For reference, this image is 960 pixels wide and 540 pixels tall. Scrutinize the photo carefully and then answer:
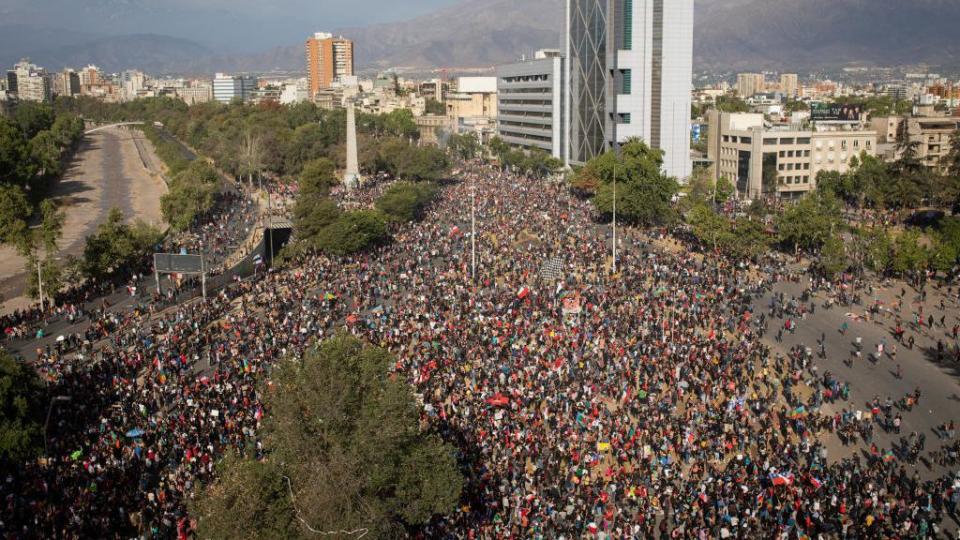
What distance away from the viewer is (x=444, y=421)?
23828 millimetres

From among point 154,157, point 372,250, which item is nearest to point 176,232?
point 372,250

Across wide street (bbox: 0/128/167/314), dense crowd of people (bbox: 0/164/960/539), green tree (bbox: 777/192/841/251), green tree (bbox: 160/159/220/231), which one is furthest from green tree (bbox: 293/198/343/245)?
green tree (bbox: 777/192/841/251)

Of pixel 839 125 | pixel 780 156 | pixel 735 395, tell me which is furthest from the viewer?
pixel 839 125

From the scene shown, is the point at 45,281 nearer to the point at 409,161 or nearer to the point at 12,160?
the point at 12,160

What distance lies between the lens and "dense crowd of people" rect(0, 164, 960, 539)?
19.6 meters

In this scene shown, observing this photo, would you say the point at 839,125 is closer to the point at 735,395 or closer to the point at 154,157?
the point at 735,395

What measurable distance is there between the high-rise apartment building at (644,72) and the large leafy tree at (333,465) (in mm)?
63139

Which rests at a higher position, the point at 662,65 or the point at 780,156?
the point at 662,65

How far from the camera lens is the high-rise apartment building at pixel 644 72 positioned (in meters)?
74.8

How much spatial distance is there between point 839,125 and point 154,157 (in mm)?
86508

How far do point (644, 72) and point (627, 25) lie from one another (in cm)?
419

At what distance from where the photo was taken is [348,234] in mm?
45469

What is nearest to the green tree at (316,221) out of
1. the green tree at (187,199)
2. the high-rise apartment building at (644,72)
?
the green tree at (187,199)

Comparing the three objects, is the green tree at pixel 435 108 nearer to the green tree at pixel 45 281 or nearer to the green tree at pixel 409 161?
the green tree at pixel 409 161
